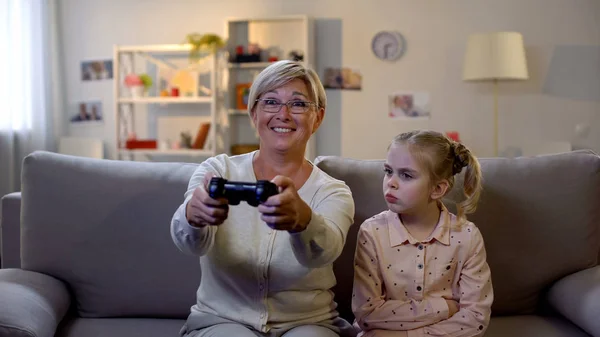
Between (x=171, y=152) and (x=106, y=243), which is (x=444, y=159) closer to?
(x=106, y=243)

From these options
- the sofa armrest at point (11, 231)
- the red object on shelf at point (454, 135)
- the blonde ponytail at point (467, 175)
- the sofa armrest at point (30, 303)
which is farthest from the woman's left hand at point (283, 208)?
the red object on shelf at point (454, 135)

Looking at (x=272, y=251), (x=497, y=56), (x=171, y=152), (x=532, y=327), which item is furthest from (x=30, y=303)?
(x=497, y=56)

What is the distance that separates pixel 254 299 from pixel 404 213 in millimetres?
437

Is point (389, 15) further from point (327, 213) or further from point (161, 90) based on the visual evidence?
point (327, 213)

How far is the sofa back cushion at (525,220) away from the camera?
1932 millimetres

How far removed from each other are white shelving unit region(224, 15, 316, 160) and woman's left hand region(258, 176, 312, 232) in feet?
11.8

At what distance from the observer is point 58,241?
1.93m

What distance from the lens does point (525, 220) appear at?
6.40 ft

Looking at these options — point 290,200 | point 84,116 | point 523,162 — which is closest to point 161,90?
point 84,116

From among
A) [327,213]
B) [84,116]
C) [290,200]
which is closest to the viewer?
[290,200]

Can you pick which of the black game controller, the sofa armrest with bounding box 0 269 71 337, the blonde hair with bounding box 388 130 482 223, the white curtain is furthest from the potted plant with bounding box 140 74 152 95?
the black game controller

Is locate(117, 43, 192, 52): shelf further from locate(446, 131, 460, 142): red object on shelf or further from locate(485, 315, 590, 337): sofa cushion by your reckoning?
locate(485, 315, 590, 337): sofa cushion

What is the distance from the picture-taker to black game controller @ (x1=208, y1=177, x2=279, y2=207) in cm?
124

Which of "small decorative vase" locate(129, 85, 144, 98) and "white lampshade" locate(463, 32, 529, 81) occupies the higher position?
"white lampshade" locate(463, 32, 529, 81)
